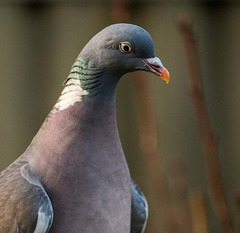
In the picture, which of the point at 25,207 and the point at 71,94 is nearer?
the point at 25,207

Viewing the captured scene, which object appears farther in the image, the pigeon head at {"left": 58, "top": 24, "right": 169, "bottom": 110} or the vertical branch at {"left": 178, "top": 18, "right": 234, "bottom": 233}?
the vertical branch at {"left": 178, "top": 18, "right": 234, "bottom": 233}

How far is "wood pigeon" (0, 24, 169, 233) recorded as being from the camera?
1790mm

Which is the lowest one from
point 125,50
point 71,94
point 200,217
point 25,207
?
→ point 200,217

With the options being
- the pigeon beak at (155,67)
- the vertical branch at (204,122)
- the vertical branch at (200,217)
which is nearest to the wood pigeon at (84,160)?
the pigeon beak at (155,67)

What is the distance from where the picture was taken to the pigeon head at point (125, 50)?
1.79 m

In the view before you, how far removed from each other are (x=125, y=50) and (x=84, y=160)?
1.19ft

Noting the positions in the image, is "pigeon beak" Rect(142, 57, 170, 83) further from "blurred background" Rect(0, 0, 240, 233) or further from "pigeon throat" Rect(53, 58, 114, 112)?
"blurred background" Rect(0, 0, 240, 233)

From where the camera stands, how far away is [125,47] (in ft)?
5.94

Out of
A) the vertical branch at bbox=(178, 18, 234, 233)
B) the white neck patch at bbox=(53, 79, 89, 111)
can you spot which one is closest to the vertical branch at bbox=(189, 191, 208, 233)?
the vertical branch at bbox=(178, 18, 234, 233)

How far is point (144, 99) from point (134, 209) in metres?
0.93

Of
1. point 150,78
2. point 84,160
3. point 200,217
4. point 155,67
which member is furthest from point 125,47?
point 150,78

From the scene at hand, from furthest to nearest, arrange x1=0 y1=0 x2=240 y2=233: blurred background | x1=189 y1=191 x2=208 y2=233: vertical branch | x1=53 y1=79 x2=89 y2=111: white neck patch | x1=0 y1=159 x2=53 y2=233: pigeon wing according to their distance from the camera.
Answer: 1. x1=0 y1=0 x2=240 y2=233: blurred background
2. x1=189 y1=191 x2=208 y2=233: vertical branch
3. x1=53 y1=79 x2=89 y2=111: white neck patch
4. x1=0 y1=159 x2=53 y2=233: pigeon wing

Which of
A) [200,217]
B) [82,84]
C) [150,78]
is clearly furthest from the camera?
[150,78]

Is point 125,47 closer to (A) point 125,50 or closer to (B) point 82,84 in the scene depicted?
(A) point 125,50
